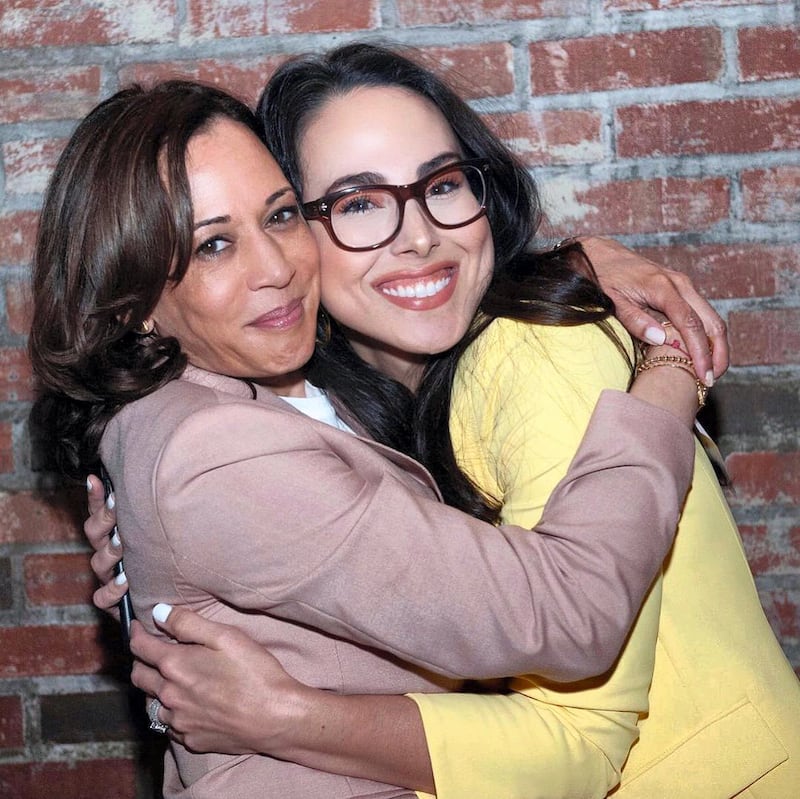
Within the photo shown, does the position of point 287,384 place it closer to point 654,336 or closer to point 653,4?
point 654,336

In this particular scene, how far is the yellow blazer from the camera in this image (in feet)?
3.84

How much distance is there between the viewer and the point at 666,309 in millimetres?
1339

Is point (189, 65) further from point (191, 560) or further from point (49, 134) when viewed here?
point (191, 560)

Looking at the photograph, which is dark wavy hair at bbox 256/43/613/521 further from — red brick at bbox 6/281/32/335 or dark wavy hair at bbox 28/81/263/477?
red brick at bbox 6/281/32/335

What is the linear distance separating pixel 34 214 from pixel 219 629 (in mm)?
976

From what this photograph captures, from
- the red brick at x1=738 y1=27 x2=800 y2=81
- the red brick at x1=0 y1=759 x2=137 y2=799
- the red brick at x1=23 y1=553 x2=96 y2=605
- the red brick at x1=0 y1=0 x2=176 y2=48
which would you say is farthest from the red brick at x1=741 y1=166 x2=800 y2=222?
the red brick at x1=0 y1=759 x2=137 y2=799

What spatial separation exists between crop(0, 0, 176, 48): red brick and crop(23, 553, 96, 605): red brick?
0.90 metres

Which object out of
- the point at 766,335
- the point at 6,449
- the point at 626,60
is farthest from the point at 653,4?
the point at 6,449

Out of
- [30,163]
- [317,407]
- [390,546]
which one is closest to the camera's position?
[390,546]

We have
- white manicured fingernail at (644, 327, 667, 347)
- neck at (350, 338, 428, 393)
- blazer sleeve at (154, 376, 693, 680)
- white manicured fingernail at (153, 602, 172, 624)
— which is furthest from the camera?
neck at (350, 338, 428, 393)

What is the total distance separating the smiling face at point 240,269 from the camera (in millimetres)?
1283

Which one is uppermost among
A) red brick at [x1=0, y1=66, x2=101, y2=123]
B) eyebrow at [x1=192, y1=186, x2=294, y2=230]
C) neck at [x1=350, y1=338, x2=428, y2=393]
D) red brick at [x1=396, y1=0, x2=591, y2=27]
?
red brick at [x1=396, y1=0, x2=591, y2=27]

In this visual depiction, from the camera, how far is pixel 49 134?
1824 millimetres

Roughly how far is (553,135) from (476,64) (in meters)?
0.17
